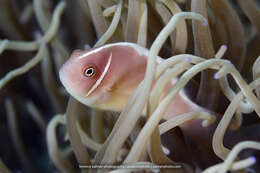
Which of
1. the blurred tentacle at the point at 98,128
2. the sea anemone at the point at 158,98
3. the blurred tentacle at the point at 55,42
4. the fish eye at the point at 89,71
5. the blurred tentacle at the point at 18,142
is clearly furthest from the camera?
the blurred tentacle at the point at 18,142

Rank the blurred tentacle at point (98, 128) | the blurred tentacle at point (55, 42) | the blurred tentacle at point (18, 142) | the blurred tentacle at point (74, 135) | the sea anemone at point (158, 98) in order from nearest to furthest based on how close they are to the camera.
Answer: the sea anemone at point (158, 98), the blurred tentacle at point (74, 135), the blurred tentacle at point (98, 128), the blurred tentacle at point (55, 42), the blurred tentacle at point (18, 142)

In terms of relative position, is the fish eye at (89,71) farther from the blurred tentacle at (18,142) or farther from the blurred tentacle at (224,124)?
the blurred tentacle at (18,142)

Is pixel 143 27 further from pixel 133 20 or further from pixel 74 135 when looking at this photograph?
pixel 74 135

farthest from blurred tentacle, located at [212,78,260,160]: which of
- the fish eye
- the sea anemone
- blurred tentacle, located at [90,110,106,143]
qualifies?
blurred tentacle, located at [90,110,106,143]

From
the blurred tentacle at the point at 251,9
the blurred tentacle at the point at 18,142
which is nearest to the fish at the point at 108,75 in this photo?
the blurred tentacle at the point at 251,9

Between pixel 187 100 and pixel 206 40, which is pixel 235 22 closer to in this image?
pixel 206 40

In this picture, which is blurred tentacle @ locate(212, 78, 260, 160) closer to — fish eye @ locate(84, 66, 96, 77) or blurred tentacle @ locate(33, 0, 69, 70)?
fish eye @ locate(84, 66, 96, 77)

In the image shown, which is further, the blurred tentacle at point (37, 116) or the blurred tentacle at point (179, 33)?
the blurred tentacle at point (37, 116)
